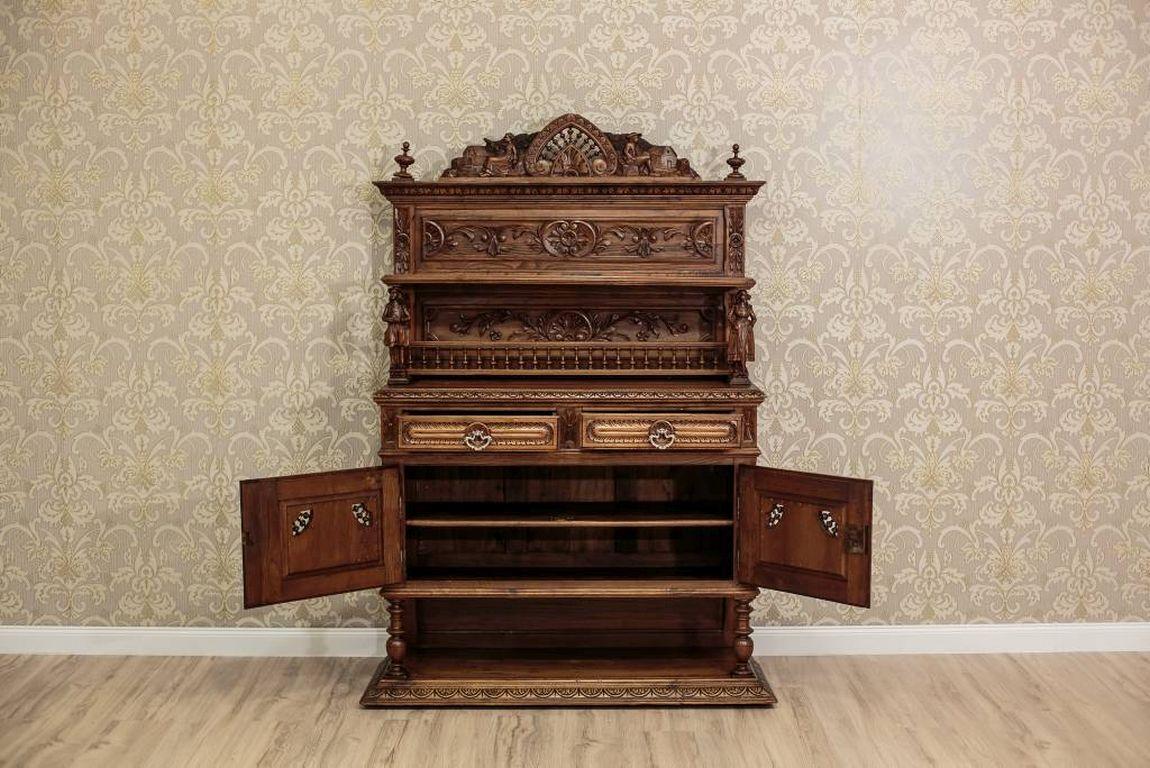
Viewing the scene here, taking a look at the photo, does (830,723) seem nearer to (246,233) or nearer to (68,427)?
(246,233)

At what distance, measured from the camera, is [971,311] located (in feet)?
12.0

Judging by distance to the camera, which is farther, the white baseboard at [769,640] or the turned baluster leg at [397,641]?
the white baseboard at [769,640]

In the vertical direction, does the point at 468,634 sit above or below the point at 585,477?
below

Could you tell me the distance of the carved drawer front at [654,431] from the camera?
3.24 meters

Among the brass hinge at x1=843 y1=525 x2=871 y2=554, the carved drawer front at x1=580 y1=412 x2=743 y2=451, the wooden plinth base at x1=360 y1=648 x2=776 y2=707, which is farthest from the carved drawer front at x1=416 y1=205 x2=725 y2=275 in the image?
the wooden plinth base at x1=360 y1=648 x2=776 y2=707

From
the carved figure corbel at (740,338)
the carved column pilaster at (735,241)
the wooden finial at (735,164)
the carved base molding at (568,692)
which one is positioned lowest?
the carved base molding at (568,692)

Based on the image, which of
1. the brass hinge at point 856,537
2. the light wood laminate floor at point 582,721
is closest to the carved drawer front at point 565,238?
the brass hinge at point 856,537

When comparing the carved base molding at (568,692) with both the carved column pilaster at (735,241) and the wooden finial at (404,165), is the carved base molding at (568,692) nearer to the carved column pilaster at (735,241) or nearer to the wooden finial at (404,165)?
the carved column pilaster at (735,241)

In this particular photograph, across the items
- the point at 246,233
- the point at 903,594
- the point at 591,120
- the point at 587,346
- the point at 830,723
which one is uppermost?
the point at 591,120

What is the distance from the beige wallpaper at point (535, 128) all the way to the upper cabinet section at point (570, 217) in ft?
0.62

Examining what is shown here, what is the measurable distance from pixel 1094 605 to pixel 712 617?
140 centimetres

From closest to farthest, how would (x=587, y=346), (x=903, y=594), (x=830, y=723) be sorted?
(x=830, y=723) < (x=587, y=346) < (x=903, y=594)

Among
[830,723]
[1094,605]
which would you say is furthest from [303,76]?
[1094,605]

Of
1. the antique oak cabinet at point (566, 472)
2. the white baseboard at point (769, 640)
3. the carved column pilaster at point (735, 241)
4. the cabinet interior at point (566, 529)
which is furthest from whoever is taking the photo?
the white baseboard at point (769, 640)
